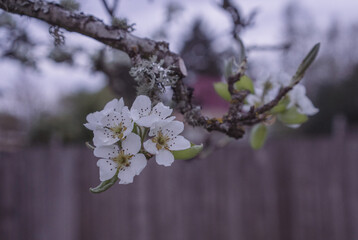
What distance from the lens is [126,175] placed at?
0.59 metres

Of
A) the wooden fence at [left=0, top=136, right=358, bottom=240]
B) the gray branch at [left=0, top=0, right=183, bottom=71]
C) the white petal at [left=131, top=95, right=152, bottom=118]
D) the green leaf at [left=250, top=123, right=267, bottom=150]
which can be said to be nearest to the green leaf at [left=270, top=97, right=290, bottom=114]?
the green leaf at [left=250, top=123, right=267, bottom=150]

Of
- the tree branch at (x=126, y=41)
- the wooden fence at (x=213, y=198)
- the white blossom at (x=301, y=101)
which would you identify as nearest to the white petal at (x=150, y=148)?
the tree branch at (x=126, y=41)

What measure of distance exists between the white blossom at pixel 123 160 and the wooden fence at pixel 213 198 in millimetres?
3431

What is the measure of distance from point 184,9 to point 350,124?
28.0 ft

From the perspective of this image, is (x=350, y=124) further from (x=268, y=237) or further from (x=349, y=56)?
(x=268, y=237)

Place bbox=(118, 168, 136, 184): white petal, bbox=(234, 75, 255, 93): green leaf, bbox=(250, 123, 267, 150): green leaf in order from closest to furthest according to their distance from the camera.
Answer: bbox=(118, 168, 136, 184): white petal, bbox=(234, 75, 255, 93): green leaf, bbox=(250, 123, 267, 150): green leaf

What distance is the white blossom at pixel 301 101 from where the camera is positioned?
36.3 inches

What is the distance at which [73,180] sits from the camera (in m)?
4.43

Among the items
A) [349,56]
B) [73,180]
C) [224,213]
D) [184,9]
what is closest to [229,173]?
[224,213]

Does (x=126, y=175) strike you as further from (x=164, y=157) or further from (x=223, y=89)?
(x=223, y=89)

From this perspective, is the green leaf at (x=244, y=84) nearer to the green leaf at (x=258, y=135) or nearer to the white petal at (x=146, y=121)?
the green leaf at (x=258, y=135)

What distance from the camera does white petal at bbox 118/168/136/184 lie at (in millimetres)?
579

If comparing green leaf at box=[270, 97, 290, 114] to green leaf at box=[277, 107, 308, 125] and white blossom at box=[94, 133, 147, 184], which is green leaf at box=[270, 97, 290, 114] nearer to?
green leaf at box=[277, 107, 308, 125]

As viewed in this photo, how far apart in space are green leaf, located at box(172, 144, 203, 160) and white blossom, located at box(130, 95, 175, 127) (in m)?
0.07
